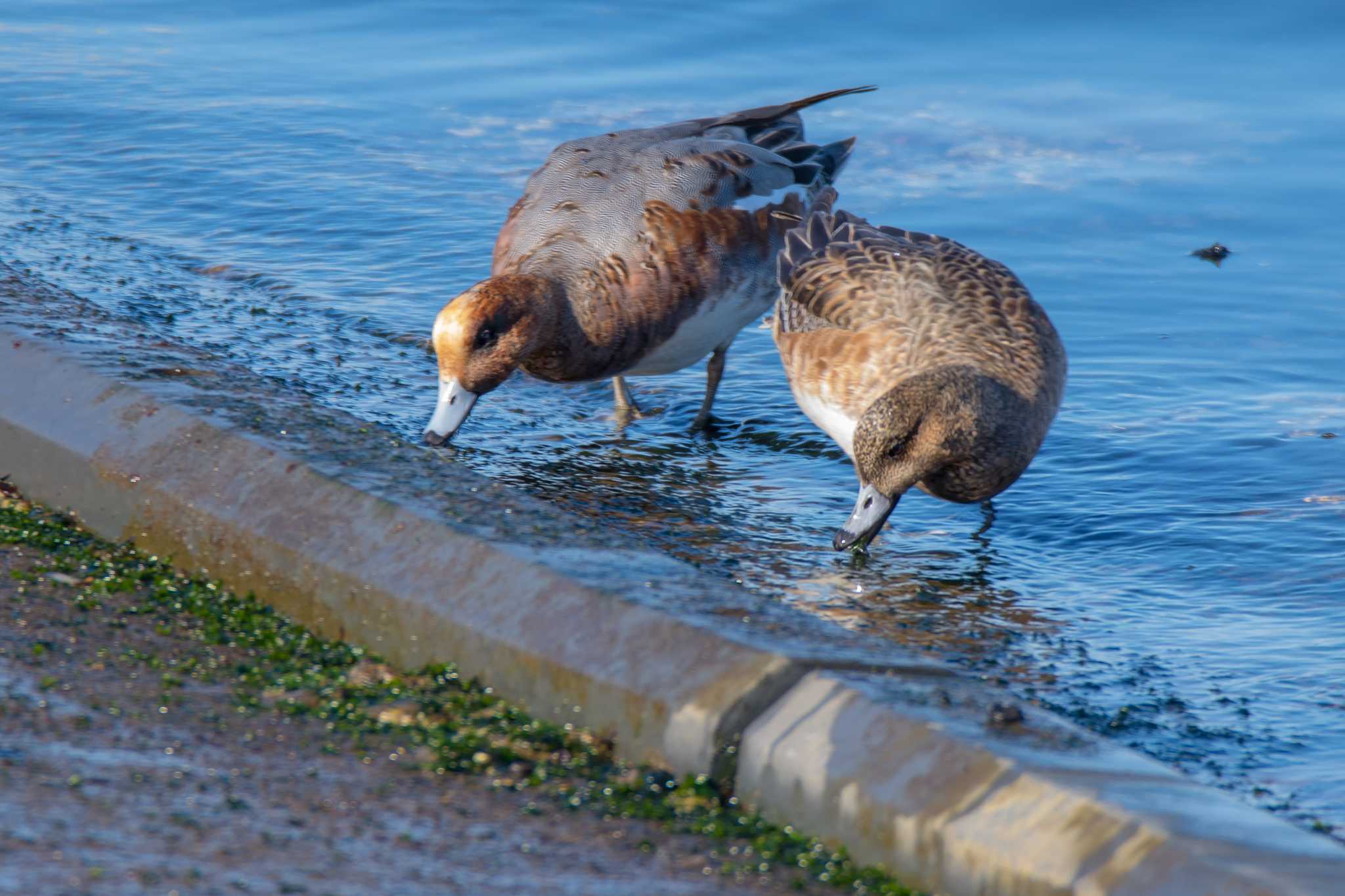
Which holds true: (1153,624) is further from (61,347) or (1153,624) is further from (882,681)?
(61,347)

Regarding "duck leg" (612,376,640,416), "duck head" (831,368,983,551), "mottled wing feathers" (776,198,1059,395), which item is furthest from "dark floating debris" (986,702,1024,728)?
"duck leg" (612,376,640,416)

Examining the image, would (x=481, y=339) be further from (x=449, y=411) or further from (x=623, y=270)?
(x=623, y=270)

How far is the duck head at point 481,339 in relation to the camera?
5.31 metres

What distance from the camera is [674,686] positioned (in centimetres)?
268

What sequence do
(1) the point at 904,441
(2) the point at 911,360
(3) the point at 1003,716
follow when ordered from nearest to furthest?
1. (3) the point at 1003,716
2. (1) the point at 904,441
3. (2) the point at 911,360

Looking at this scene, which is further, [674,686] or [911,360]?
[911,360]

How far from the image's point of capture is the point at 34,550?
3.39 metres

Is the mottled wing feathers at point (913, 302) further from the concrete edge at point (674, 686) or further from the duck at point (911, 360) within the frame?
the concrete edge at point (674, 686)

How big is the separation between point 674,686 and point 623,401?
146 inches

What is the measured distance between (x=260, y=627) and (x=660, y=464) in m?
2.68

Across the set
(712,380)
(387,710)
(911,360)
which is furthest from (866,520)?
(387,710)

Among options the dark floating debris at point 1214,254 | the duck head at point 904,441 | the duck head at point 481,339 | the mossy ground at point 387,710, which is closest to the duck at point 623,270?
the duck head at point 481,339

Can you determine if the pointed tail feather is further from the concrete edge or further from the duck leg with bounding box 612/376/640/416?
the concrete edge

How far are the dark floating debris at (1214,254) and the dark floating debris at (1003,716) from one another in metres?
5.99
